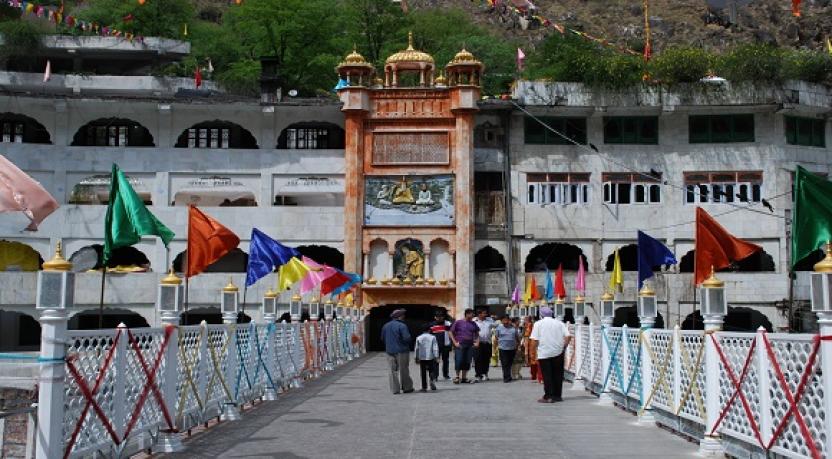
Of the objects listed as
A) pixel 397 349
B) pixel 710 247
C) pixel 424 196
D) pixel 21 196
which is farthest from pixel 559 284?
pixel 21 196

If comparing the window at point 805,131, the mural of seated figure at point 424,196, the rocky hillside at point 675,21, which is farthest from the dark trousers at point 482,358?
the rocky hillside at point 675,21

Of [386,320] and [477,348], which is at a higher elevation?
Result: [386,320]

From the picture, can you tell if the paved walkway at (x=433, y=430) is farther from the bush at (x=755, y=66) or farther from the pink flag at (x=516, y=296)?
the bush at (x=755, y=66)

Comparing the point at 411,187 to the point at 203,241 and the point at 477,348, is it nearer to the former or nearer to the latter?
the point at 477,348

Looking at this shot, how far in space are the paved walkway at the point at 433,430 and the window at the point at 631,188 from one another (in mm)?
22401

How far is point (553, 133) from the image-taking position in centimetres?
3916

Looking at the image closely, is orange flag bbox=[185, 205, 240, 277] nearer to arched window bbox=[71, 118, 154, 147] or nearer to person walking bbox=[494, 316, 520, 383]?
person walking bbox=[494, 316, 520, 383]

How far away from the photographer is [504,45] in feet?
189

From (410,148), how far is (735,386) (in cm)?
3027

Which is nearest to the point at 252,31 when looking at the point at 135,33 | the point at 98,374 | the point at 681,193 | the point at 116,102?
the point at 135,33

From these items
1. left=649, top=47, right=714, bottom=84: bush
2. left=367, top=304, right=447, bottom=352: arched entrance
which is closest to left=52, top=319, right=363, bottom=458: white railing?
left=367, top=304, right=447, bottom=352: arched entrance

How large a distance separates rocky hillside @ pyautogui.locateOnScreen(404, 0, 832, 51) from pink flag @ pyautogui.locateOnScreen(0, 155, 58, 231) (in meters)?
75.6

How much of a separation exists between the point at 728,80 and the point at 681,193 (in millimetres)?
5393

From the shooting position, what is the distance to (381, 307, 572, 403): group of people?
15.3 meters
